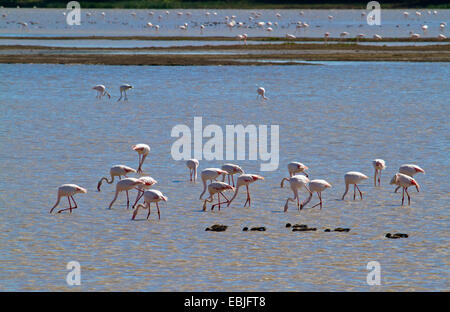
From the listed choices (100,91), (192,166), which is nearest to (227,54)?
(100,91)

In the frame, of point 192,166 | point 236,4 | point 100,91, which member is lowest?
point 192,166

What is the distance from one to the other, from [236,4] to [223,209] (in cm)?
12329

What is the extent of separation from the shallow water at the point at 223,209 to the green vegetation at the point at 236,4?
327 feet

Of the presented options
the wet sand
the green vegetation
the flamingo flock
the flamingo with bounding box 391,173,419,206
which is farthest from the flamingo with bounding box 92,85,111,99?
→ the green vegetation

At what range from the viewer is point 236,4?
138m

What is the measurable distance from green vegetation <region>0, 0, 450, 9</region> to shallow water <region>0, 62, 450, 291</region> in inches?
3929

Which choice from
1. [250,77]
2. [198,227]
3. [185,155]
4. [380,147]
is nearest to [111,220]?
[198,227]

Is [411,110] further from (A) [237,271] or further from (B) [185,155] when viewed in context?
(A) [237,271]

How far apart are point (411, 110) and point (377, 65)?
58.3ft

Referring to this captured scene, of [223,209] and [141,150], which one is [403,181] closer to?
[223,209]

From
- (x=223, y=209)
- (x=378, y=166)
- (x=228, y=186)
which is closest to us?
(x=228, y=186)

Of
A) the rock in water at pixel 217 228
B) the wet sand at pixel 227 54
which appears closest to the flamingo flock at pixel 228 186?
the rock in water at pixel 217 228

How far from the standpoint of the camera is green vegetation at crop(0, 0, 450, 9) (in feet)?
440
